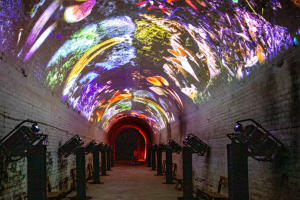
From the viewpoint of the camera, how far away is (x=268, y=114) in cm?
727

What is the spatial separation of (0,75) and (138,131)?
131 ft

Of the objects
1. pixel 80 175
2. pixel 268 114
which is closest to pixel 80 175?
pixel 80 175

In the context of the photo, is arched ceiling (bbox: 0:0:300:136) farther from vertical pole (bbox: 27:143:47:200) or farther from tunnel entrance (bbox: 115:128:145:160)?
tunnel entrance (bbox: 115:128:145:160)

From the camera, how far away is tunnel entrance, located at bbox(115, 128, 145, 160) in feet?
152

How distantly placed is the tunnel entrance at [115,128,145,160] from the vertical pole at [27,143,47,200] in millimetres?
39642

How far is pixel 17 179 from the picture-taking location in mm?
7793

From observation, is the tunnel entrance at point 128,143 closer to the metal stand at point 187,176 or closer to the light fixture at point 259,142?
the metal stand at point 187,176

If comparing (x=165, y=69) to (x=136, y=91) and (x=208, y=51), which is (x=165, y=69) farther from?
(x=136, y=91)

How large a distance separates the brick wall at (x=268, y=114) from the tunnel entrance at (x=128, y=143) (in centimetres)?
3481

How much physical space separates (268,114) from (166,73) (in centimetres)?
805

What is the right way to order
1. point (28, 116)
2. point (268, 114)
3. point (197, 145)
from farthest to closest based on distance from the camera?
1. point (197, 145)
2. point (28, 116)
3. point (268, 114)

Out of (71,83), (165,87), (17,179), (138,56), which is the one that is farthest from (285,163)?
(165,87)

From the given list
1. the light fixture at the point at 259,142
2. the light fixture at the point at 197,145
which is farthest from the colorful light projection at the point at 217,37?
the light fixture at the point at 197,145

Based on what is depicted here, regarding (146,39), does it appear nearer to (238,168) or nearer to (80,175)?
(80,175)
